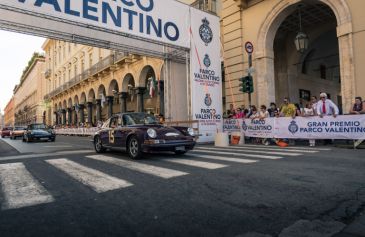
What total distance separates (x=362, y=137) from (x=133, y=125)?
25.3 feet

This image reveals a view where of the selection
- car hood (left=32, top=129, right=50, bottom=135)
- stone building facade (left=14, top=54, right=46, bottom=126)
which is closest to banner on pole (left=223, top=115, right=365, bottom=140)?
car hood (left=32, top=129, right=50, bottom=135)

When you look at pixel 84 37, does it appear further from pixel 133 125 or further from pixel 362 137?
pixel 362 137

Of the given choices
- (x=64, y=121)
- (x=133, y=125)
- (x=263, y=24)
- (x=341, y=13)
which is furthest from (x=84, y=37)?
(x=64, y=121)

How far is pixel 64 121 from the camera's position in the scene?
5234 cm

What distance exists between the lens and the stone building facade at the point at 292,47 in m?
13.1

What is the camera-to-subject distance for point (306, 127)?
38.7 feet

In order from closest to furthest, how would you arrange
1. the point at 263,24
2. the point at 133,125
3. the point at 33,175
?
the point at 33,175 → the point at 133,125 → the point at 263,24

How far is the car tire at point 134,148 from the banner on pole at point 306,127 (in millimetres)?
7040

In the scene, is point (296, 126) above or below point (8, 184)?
above

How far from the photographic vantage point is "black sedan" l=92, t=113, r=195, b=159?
7.89m

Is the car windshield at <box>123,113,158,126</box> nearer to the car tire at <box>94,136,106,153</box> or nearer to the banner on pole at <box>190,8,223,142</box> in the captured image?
the car tire at <box>94,136,106,153</box>

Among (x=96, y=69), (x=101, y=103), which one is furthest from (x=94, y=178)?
(x=96, y=69)

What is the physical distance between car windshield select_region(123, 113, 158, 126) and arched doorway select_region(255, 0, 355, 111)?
8.99m

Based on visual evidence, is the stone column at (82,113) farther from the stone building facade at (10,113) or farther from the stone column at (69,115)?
the stone building facade at (10,113)
